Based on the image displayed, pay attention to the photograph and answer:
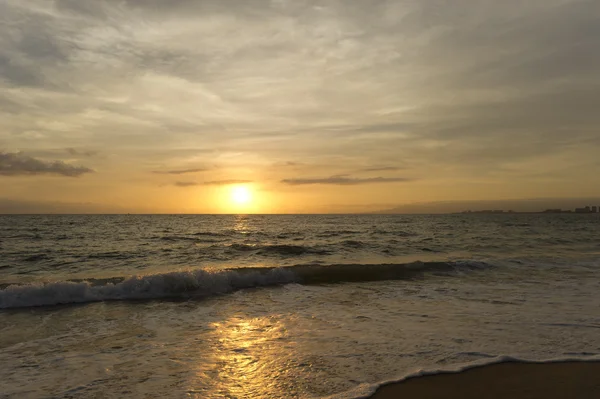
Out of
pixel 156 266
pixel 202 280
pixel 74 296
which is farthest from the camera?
pixel 156 266

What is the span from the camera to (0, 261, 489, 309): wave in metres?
12.7

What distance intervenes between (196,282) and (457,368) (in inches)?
420

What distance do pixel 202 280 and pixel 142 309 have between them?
3.61 metres


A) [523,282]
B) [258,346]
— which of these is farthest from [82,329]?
[523,282]

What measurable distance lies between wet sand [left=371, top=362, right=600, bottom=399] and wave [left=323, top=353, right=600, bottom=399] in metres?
0.07

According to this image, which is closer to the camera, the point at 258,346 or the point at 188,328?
the point at 258,346

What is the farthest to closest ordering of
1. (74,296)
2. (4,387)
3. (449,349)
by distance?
1. (74,296)
2. (449,349)
3. (4,387)

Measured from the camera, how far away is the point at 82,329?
9.46m

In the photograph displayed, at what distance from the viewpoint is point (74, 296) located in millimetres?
12969

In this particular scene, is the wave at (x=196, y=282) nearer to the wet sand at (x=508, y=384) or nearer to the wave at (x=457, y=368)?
the wave at (x=457, y=368)

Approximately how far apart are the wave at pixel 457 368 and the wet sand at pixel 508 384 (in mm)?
73

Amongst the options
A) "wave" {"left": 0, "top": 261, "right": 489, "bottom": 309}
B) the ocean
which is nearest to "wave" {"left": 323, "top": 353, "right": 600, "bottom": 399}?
the ocean

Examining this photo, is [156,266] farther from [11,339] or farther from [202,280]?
[11,339]

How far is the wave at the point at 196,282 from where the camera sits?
1266 cm
